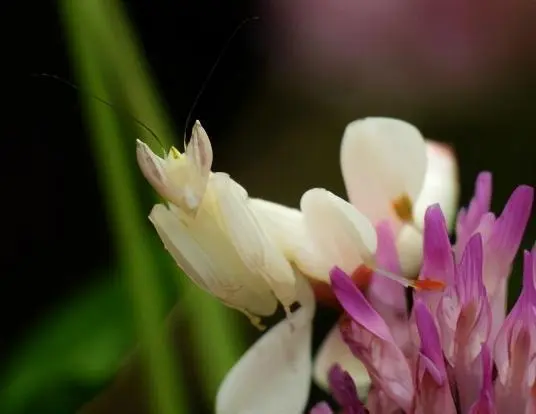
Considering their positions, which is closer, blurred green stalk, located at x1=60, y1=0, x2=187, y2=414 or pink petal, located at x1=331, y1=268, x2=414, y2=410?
pink petal, located at x1=331, y1=268, x2=414, y2=410

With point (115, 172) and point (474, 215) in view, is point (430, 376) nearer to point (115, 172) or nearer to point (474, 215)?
point (474, 215)

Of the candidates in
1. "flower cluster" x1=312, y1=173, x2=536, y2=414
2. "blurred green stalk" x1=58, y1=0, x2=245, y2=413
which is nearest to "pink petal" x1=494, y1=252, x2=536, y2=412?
"flower cluster" x1=312, y1=173, x2=536, y2=414

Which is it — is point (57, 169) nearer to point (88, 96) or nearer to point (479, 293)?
point (88, 96)

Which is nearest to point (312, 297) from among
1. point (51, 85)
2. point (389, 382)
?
point (389, 382)

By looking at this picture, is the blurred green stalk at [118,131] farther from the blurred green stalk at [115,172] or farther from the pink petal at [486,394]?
the pink petal at [486,394]

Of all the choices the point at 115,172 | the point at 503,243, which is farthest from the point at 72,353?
the point at 503,243

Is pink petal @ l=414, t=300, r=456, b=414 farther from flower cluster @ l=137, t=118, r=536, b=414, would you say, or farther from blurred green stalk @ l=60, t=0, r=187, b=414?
blurred green stalk @ l=60, t=0, r=187, b=414
